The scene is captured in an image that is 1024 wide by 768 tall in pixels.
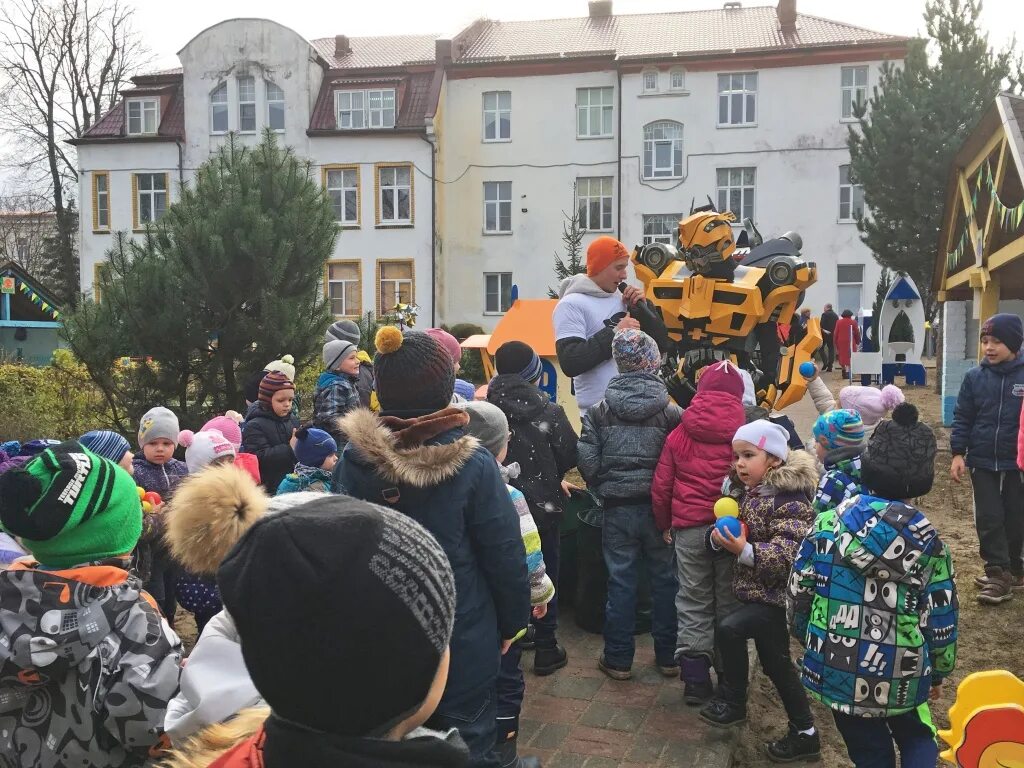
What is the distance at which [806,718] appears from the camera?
160 inches

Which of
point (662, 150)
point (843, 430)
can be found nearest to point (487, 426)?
point (843, 430)

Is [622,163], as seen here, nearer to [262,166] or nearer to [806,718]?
[262,166]

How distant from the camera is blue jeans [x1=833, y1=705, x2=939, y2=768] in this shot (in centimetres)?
317

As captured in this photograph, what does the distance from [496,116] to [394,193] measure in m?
4.59

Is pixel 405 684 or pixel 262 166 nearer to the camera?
pixel 405 684

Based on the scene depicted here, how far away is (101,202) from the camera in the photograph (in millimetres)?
33500

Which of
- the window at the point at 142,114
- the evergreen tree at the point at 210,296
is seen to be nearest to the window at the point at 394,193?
the window at the point at 142,114

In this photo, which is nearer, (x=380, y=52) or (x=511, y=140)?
(x=511, y=140)

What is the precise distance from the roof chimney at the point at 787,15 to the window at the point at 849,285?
29.1 feet

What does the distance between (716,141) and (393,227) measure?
1134 cm

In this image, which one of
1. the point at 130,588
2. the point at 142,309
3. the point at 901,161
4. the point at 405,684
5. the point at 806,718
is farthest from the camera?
the point at 901,161

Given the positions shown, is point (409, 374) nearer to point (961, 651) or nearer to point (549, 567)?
point (549, 567)

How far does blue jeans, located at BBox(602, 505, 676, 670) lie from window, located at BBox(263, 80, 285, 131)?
30485 mm

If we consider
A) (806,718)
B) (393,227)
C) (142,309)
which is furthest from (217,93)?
(806,718)
